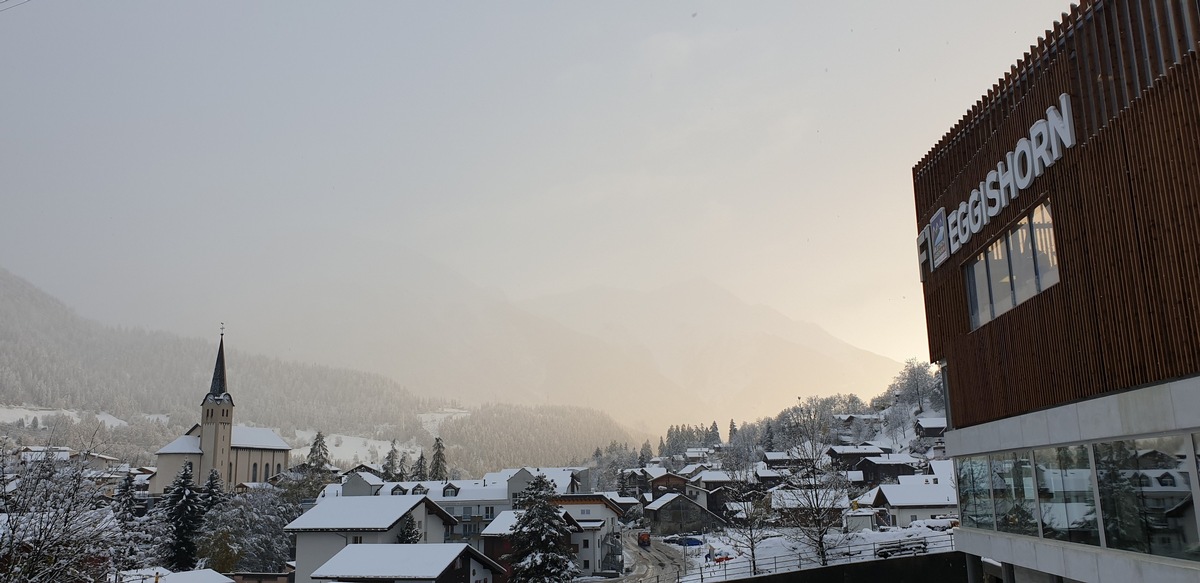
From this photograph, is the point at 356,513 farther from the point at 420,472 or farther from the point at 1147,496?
the point at 420,472

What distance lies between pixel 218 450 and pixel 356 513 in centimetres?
8745

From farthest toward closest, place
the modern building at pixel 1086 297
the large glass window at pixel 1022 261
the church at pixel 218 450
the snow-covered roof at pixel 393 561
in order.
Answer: the church at pixel 218 450, the snow-covered roof at pixel 393 561, the large glass window at pixel 1022 261, the modern building at pixel 1086 297

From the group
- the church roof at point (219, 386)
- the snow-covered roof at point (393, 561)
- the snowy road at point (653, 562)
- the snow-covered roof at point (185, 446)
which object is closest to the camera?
the snow-covered roof at point (393, 561)

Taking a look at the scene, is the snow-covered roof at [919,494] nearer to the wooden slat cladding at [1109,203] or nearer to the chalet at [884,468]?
the chalet at [884,468]

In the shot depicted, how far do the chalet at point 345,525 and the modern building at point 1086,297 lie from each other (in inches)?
1710

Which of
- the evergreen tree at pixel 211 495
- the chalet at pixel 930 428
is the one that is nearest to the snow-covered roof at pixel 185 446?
the evergreen tree at pixel 211 495

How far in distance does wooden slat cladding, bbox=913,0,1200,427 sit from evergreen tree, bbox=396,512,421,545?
4562 cm

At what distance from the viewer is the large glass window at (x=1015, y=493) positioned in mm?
16391

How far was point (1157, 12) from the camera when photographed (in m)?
11.9

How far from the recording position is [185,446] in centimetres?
12850

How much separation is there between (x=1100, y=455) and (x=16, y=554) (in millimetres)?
20139

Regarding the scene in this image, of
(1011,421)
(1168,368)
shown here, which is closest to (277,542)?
(1011,421)

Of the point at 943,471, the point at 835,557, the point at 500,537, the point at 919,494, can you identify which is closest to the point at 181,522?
the point at 500,537

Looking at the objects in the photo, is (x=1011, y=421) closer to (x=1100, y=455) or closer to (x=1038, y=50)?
(x=1100, y=455)
